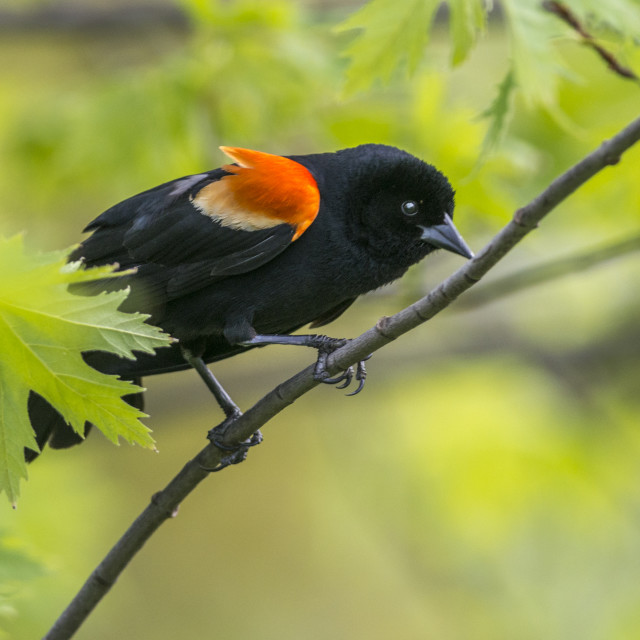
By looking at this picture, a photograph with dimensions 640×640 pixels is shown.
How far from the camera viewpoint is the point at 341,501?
24.6ft

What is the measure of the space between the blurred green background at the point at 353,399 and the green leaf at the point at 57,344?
22.8 inches

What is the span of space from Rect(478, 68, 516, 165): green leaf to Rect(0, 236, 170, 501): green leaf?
120 centimetres

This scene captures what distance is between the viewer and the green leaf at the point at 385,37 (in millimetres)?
2496

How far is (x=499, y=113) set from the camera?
97.0 inches

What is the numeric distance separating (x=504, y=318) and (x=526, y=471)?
99 cm

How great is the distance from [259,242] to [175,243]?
0.26 m

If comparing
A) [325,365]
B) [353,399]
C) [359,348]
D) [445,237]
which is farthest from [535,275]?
[359,348]

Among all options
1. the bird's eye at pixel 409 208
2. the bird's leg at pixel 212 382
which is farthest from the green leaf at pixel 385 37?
the bird's leg at pixel 212 382

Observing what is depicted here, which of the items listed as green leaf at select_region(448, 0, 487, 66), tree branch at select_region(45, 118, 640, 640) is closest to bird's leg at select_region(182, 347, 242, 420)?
tree branch at select_region(45, 118, 640, 640)

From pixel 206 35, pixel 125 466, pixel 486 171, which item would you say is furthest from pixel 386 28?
pixel 125 466

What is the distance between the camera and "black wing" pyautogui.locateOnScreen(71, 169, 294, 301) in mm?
2641

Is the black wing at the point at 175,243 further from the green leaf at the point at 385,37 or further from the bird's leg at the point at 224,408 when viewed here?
the green leaf at the point at 385,37

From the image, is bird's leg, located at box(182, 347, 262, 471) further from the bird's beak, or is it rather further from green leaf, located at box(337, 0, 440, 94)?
green leaf, located at box(337, 0, 440, 94)

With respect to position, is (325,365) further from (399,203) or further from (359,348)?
(399,203)
